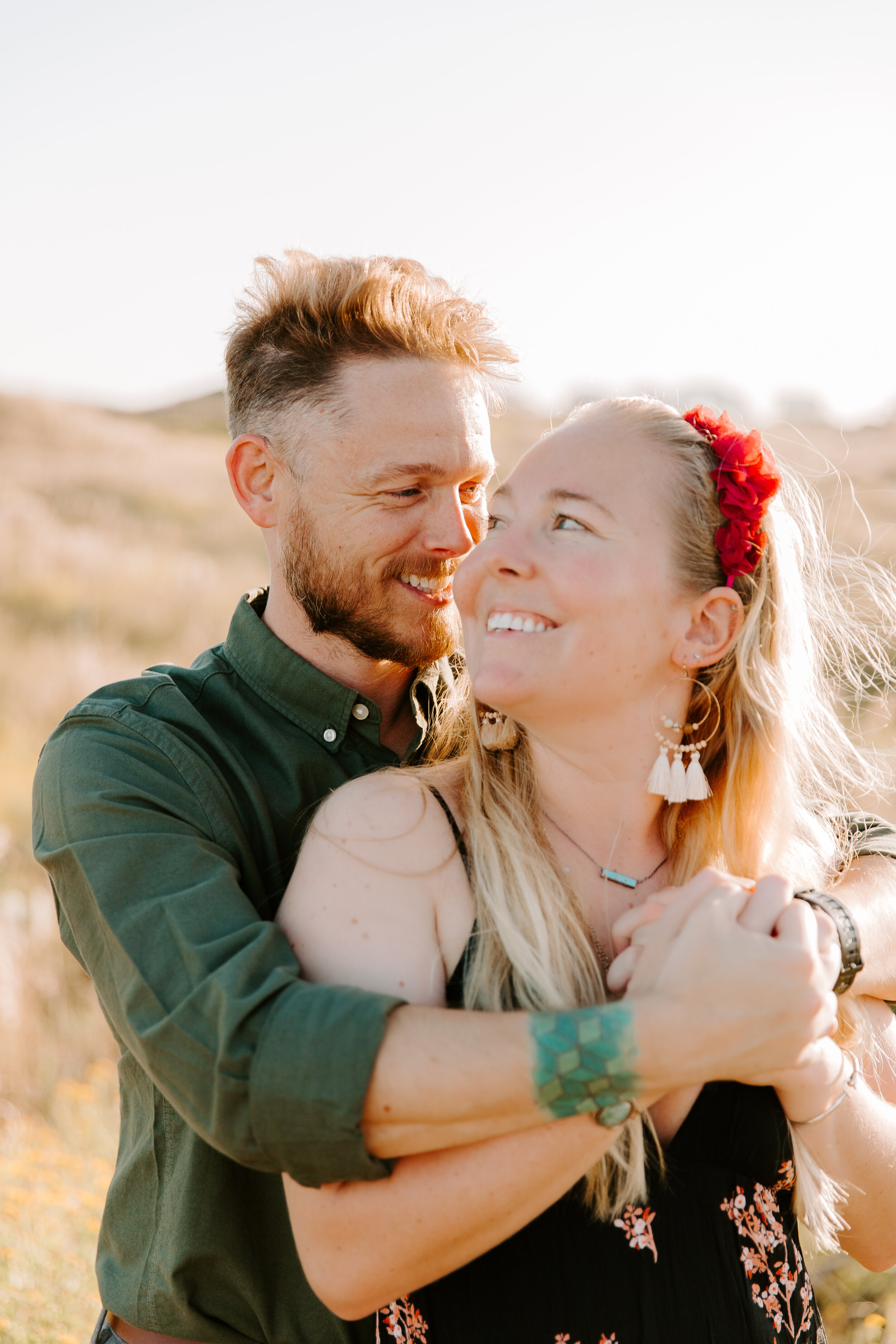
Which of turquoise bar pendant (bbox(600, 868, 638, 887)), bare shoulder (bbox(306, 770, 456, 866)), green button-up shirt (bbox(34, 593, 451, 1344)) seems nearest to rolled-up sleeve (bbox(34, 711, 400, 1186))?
green button-up shirt (bbox(34, 593, 451, 1344))

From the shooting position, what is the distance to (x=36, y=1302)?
3.47 m

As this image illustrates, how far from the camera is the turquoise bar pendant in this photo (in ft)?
7.95

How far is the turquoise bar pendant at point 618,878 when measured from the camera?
2.42 meters

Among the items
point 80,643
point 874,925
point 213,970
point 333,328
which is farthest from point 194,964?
point 80,643

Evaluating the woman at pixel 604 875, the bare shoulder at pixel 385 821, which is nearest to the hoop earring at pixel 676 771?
the woman at pixel 604 875

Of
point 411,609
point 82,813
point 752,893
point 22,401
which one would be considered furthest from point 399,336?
point 22,401

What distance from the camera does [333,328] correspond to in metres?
3.10

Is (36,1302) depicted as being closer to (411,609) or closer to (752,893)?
(411,609)

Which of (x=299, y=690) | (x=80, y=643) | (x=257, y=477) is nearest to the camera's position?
(x=299, y=690)

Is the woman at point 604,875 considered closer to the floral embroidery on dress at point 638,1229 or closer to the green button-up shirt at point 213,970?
the floral embroidery on dress at point 638,1229

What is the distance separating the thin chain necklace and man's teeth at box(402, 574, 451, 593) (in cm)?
80

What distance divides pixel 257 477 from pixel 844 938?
2.03m

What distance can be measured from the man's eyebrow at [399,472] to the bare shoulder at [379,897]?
1009 mm

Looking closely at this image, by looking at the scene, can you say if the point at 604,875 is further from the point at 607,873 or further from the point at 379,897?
the point at 379,897
